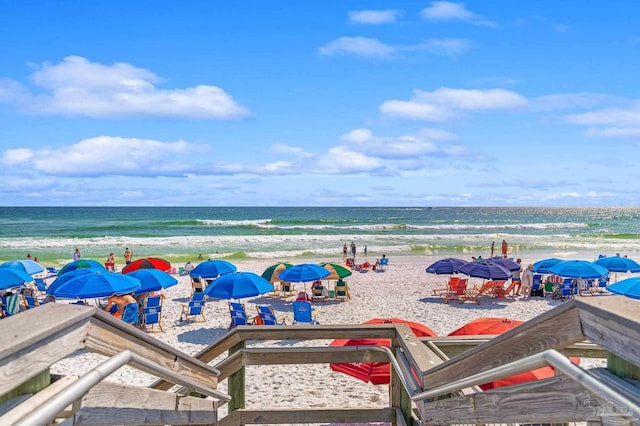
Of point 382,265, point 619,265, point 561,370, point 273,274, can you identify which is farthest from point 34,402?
point 382,265

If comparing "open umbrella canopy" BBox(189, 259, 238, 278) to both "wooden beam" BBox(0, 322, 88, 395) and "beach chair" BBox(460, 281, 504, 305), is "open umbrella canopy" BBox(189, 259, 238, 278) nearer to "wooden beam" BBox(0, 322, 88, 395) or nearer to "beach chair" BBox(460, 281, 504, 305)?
"beach chair" BBox(460, 281, 504, 305)

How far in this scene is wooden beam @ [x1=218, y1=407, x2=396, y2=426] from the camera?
336 cm

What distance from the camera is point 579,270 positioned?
13.8 m

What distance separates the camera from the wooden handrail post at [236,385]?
11.1ft

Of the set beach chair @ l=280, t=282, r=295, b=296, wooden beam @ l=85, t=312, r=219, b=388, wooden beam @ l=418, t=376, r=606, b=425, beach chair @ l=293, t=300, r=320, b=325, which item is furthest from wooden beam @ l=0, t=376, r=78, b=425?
beach chair @ l=280, t=282, r=295, b=296

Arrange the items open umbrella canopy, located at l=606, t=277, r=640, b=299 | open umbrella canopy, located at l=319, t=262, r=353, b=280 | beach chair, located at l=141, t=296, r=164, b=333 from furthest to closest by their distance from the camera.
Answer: open umbrella canopy, located at l=319, t=262, r=353, b=280 → beach chair, located at l=141, t=296, r=164, b=333 → open umbrella canopy, located at l=606, t=277, r=640, b=299

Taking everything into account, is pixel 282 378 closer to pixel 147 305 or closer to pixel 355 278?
pixel 147 305

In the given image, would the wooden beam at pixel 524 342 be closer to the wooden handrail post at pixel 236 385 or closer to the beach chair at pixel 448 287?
the wooden handrail post at pixel 236 385

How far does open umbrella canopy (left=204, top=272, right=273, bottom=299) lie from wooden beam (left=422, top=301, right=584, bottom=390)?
9201mm

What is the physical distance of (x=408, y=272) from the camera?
21.5 metres

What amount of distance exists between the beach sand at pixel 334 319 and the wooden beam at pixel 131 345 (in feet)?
16.2

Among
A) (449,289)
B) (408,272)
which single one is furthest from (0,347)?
(408,272)

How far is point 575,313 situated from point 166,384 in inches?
98.7

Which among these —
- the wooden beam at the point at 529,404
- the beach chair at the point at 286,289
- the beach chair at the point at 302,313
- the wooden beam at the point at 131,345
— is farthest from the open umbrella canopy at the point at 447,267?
the wooden beam at the point at 131,345
